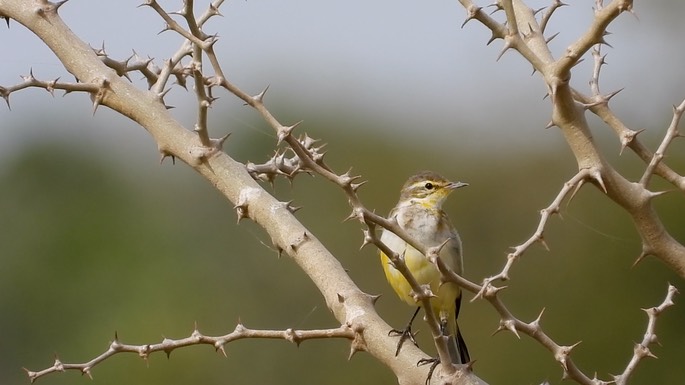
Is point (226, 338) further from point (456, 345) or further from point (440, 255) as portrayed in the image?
A: point (456, 345)

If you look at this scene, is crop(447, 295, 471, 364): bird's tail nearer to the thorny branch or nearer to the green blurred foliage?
the thorny branch

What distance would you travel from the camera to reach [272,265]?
21953 mm

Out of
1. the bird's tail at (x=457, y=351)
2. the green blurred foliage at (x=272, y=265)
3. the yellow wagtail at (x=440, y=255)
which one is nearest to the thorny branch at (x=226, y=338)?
the yellow wagtail at (x=440, y=255)

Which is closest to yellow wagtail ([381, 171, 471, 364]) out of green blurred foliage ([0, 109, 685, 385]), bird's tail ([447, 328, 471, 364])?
bird's tail ([447, 328, 471, 364])

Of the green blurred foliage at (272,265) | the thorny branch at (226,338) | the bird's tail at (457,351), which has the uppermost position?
the green blurred foliage at (272,265)

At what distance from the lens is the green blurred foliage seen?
1808 cm

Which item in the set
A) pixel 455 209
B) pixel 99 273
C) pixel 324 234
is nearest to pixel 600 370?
pixel 455 209

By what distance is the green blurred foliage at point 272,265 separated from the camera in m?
18.1

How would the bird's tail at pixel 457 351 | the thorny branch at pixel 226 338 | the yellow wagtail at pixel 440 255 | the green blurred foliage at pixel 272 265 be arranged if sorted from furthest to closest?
the green blurred foliage at pixel 272 265, the bird's tail at pixel 457 351, the yellow wagtail at pixel 440 255, the thorny branch at pixel 226 338

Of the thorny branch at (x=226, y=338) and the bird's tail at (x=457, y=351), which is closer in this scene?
the thorny branch at (x=226, y=338)

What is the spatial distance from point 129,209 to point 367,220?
88.0 feet

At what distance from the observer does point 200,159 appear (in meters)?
3.64

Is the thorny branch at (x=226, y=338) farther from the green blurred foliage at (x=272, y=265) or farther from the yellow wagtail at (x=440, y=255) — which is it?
the green blurred foliage at (x=272, y=265)

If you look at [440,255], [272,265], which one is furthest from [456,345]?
[272,265]
